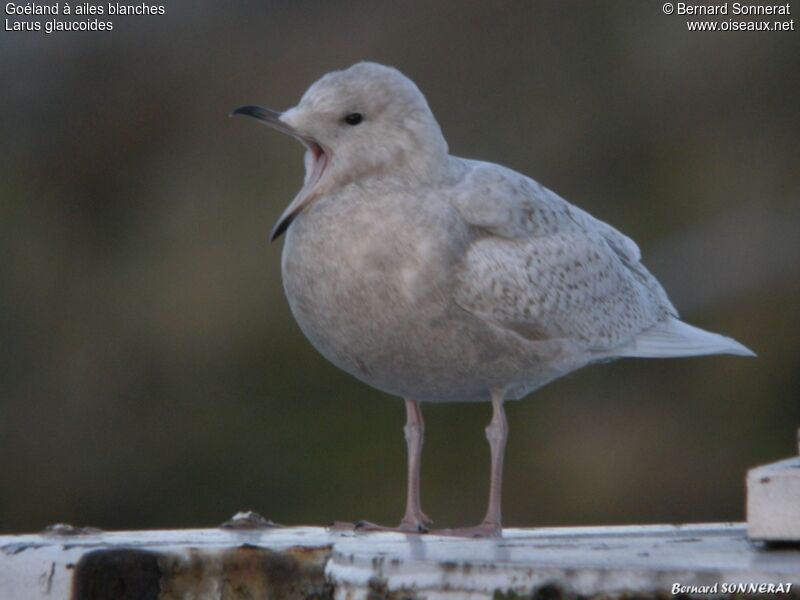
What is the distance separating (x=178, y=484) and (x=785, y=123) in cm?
369

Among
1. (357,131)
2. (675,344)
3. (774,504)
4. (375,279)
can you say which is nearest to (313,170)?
(357,131)

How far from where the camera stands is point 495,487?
137 inches

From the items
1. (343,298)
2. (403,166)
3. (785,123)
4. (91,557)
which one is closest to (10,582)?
(91,557)

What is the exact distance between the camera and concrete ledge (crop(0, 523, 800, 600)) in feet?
7.06

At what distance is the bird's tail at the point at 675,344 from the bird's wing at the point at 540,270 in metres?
0.03

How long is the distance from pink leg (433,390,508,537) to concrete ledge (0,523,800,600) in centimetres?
19

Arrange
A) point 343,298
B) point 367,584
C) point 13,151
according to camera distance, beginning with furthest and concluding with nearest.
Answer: point 13,151, point 343,298, point 367,584

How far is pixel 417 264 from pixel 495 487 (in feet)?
1.46

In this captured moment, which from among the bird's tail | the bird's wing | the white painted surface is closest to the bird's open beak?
the bird's wing

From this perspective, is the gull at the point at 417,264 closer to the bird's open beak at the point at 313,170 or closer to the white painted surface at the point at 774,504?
the bird's open beak at the point at 313,170

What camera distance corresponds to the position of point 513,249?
11.8 ft

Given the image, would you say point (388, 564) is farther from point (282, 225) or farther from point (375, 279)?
point (282, 225)

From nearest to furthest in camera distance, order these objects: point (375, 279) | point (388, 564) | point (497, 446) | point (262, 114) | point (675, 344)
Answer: point (388, 564) < point (375, 279) < point (262, 114) < point (497, 446) < point (675, 344)

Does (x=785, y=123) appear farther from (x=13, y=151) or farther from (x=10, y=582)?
(x=10, y=582)
